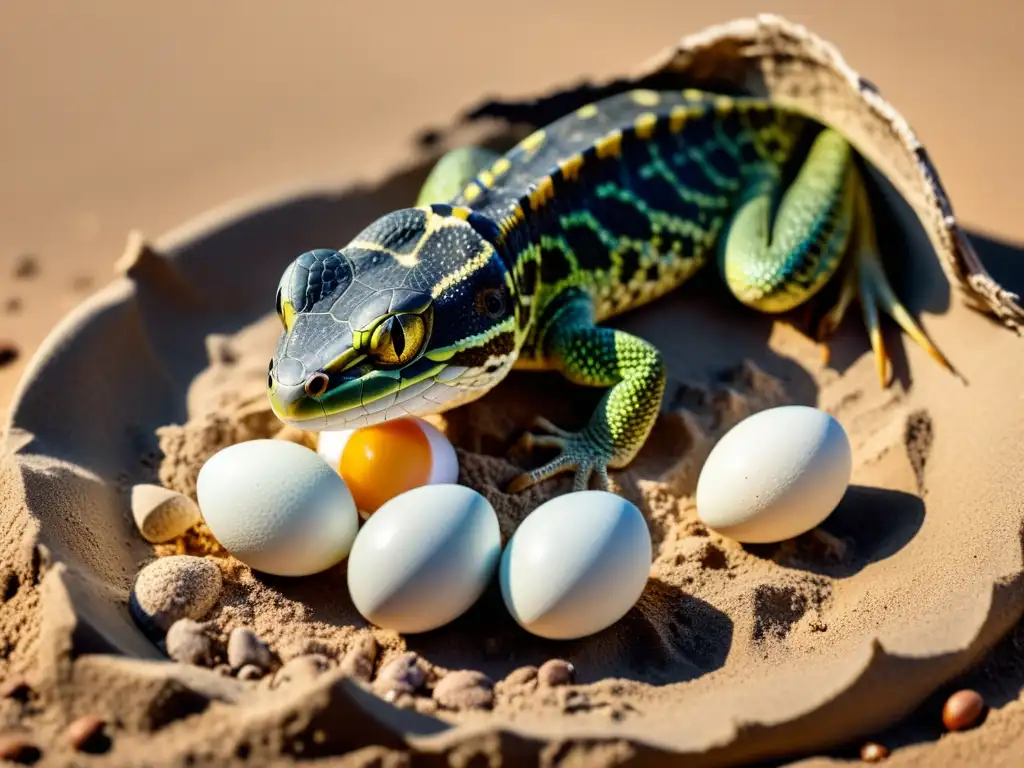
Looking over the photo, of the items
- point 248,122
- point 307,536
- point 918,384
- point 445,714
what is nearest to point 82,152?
point 248,122

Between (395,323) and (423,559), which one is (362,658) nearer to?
(423,559)

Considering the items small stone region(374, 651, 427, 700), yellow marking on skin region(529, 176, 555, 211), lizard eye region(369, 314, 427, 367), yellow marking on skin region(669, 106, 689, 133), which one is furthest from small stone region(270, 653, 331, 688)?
yellow marking on skin region(669, 106, 689, 133)

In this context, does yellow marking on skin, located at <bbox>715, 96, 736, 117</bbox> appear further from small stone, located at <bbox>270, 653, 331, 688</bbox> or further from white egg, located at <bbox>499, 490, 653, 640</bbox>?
small stone, located at <bbox>270, 653, 331, 688</bbox>

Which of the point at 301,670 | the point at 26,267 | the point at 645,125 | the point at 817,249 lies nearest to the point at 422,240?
the point at 645,125

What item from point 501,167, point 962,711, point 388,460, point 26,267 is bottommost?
point 962,711

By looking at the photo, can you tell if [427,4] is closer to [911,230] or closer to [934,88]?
[934,88]

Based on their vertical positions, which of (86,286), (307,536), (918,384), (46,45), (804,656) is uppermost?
(46,45)

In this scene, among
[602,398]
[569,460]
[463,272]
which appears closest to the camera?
[463,272]
